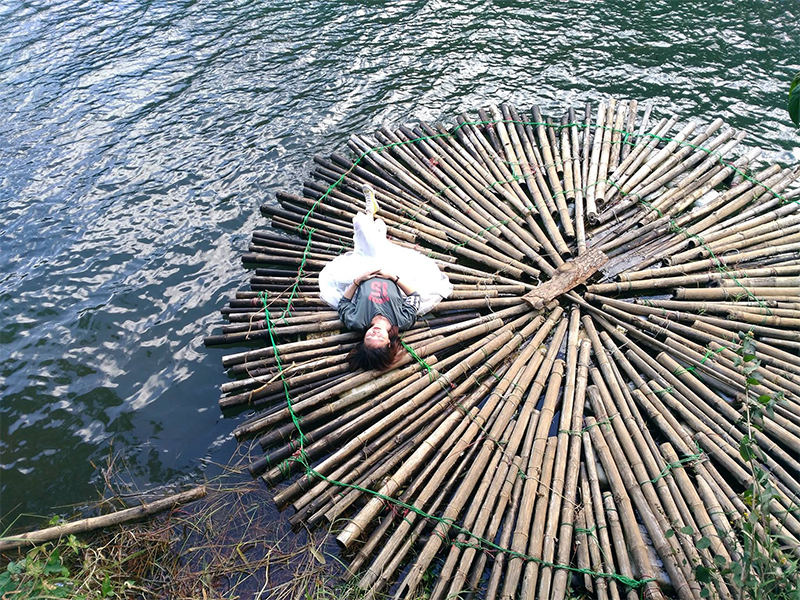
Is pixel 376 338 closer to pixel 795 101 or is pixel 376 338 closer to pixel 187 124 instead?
pixel 795 101

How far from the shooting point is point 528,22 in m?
12.9

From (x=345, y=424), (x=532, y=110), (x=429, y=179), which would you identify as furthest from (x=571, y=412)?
(x=532, y=110)

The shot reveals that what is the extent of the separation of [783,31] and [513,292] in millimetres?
9866

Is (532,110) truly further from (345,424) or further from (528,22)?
(345,424)

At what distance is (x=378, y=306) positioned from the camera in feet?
21.7

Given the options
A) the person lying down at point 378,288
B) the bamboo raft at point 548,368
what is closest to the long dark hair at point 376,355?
the person lying down at point 378,288

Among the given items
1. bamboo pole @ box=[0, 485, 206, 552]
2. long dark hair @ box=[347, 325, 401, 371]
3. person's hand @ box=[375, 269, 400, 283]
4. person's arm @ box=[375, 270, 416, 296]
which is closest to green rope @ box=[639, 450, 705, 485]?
long dark hair @ box=[347, 325, 401, 371]

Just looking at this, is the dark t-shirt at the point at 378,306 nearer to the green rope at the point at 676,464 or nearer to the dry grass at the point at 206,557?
the dry grass at the point at 206,557

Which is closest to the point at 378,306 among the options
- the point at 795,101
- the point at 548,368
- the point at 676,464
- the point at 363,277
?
the point at 363,277

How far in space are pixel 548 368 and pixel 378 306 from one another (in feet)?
7.06

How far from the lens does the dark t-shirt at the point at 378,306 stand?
6613 mm

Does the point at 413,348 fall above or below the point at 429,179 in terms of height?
below

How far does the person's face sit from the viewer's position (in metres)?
6.14

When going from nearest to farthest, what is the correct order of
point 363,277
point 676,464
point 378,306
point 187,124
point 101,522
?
point 676,464 < point 101,522 < point 378,306 < point 363,277 < point 187,124
